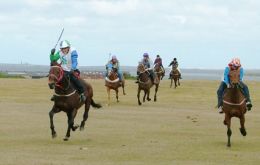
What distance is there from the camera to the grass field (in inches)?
574

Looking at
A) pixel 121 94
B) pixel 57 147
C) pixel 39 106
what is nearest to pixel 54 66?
pixel 57 147

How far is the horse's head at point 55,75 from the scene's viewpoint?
16.9 metres

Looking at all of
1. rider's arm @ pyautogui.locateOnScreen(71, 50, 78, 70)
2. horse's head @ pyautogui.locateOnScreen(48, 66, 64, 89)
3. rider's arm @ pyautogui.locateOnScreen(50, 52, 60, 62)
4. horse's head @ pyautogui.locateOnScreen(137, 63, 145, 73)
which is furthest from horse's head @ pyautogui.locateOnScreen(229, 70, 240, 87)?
horse's head @ pyautogui.locateOnScreen(137, 63, 145, 73)

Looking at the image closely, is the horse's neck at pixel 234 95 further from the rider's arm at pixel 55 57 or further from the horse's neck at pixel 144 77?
the horse's neck at pixel 144 77

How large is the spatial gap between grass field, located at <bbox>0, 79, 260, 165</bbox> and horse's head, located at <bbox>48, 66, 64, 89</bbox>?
1572 millimetres

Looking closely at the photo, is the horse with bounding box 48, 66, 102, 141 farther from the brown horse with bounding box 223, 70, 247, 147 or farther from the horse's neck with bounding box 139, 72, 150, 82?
the horse's neck with bounding box 139, 72, 150, 82

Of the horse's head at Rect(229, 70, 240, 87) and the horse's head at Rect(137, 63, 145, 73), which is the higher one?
the horse's head at Rect(229, 70, 240, 87)

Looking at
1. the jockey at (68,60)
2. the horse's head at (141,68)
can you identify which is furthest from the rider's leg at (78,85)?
the horse's head at (141,68)

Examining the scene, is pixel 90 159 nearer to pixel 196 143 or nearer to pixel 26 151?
pixel 26 151

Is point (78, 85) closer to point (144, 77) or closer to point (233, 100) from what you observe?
point (233, 100)

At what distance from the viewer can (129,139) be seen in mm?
18141

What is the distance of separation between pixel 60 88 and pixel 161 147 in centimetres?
323

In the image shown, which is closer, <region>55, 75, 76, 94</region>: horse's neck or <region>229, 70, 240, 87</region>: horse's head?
<region>229, 70, 240, 87</region>: horse's head

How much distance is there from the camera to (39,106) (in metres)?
31.1
